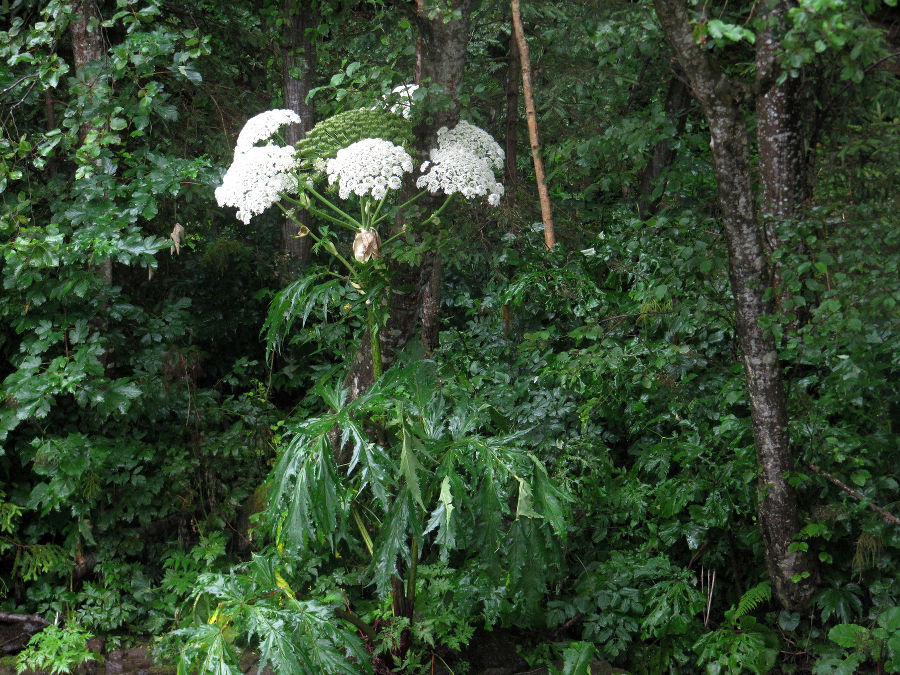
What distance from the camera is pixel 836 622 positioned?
3.19 m

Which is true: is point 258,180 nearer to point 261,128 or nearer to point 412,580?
point 261,128

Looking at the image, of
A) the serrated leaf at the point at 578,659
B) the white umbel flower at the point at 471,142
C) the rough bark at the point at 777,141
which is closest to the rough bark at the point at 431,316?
the white umbel flower at the point at 471,142

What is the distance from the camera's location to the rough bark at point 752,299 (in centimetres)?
279

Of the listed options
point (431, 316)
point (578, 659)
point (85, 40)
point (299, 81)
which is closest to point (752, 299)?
point (578, 659)

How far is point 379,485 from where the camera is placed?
2740mm

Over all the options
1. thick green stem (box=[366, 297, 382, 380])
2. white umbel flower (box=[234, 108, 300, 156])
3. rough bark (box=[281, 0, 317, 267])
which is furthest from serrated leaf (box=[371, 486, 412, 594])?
rough bark (box=[281, 0, 317, 267])

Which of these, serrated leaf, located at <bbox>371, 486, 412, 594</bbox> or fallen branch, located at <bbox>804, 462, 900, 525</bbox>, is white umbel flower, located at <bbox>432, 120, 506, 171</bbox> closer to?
serrated leaf, located at <bbox>371, 486, 412, 594</bbox>

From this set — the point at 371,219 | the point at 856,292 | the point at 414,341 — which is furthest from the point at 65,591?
the point at 856,292

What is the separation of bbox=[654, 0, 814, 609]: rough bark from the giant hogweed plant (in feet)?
2.89

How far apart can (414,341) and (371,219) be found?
64 cm

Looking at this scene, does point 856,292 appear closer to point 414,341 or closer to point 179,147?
point 414,341

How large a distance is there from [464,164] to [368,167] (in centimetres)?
45

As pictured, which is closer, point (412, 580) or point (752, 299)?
point (752, 299)

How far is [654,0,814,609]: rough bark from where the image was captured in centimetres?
279
